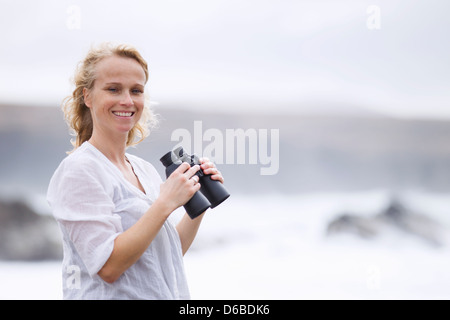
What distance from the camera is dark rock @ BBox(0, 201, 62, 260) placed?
118 inches

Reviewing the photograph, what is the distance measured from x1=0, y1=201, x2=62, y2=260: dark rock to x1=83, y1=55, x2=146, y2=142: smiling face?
2326 millimetres

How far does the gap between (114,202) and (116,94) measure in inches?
8.6

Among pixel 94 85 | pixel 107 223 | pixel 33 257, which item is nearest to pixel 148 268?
pixel 107 223

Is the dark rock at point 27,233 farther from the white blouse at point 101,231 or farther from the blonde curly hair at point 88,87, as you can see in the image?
the white blouse at point 101,231

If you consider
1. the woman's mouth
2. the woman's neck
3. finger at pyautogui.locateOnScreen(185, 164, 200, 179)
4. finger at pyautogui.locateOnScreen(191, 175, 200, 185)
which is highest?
the woman's mouth

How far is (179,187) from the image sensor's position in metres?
0.85

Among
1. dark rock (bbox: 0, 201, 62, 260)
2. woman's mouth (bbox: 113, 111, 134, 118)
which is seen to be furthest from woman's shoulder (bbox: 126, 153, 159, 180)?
dark rock (bbox: 0, 201, 62, 260)

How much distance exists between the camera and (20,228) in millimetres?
3014

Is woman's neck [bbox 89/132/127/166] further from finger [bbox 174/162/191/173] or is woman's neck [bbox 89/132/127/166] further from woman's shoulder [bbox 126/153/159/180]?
finger [bbox 174/162/191/173]

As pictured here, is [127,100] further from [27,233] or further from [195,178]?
[27,233]
